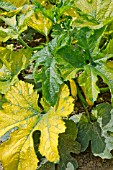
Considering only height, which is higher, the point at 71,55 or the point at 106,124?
the point at 71,55

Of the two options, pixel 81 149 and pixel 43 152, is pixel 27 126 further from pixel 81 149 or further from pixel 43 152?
pixel 81 149

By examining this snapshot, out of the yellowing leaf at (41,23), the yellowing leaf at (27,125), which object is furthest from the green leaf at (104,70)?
the yellowing leaf at (41,23)

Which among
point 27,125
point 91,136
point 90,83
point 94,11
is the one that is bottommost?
point 91,136

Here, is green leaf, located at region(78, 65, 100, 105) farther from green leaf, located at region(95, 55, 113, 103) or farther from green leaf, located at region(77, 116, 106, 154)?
green leaf, located at region(77, 116, 106, 154)

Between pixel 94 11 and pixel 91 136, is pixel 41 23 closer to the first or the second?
pixel 94 11

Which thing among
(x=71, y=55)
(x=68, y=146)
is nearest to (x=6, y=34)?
(x=71, y=55)

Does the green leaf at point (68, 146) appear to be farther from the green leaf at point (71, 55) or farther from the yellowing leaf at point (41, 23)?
the yellowing leaf at point (41, 23)

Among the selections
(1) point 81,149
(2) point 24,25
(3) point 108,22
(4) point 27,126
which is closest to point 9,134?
(4) point 27,126

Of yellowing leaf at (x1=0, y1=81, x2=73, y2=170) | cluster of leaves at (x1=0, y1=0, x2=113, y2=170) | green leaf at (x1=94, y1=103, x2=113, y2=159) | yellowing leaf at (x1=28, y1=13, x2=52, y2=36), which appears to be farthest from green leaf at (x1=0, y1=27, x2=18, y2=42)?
green leaf at (x1=94, y1=103, x2=113, y2=159)
